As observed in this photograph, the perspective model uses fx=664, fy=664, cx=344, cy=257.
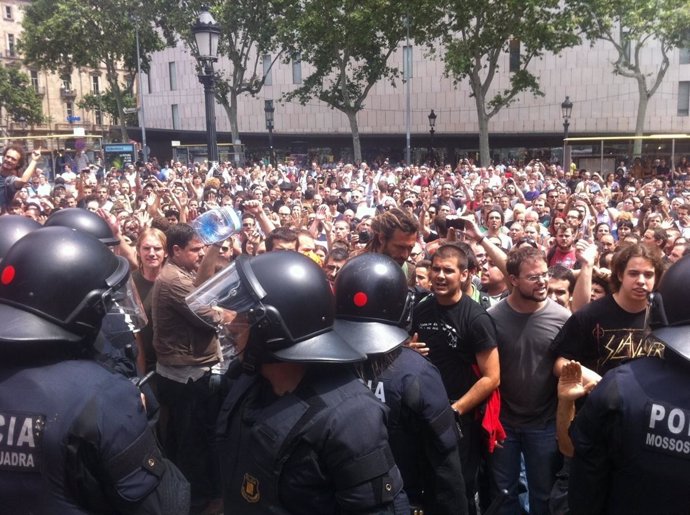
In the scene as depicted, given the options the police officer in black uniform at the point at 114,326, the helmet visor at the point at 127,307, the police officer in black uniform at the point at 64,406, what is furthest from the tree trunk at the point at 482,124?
the police officer in black uniform at the point at 64,406

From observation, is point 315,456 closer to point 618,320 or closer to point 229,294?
point 229,294

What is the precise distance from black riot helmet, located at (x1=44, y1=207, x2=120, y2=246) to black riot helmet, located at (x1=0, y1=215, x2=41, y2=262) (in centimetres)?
28

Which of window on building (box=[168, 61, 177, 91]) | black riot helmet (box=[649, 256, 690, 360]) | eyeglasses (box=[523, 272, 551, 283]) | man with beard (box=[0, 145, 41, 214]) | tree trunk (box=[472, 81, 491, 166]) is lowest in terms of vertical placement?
eyeglasses (box=[523, 272, 551, 283])

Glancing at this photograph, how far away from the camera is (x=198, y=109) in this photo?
51.4 metres

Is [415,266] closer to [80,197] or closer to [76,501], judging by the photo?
[76,501]

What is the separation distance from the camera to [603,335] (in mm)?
3367

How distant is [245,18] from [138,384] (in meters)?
37.7

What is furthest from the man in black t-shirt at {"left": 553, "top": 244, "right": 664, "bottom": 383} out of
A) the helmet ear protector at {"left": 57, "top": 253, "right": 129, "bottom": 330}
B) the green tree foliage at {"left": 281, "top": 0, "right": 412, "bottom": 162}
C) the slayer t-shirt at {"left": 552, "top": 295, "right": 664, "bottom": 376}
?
the green tree foliage at {"left": 281, "top": 0, "right": 412, "bottom": 162}

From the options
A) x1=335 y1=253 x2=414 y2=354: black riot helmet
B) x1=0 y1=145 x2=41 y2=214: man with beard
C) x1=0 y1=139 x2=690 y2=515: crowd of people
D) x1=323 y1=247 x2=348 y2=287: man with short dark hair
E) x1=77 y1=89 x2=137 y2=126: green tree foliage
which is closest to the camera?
x1=0 y1=139 x2=690 y2=515: crowd of people

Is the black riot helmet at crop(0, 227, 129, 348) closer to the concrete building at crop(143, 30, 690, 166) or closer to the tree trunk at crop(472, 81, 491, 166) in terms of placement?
the tree trunk at crop(472, 81, 491, 166)

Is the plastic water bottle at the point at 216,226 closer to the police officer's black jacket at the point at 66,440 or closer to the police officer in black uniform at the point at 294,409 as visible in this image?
the police officer in black uniform at the point at 294,409

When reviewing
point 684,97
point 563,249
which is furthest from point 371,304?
point 684,97

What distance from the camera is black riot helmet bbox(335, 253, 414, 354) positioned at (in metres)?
2.61

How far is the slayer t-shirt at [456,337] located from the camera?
353 centimetres
